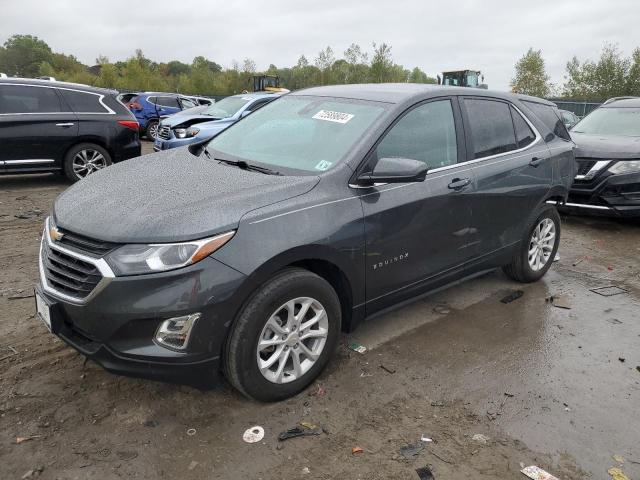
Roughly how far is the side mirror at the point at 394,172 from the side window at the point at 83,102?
6.94 m

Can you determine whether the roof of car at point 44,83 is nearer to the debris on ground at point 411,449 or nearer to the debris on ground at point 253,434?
the debris on ground at point 253,434

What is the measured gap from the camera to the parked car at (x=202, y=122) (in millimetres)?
10133

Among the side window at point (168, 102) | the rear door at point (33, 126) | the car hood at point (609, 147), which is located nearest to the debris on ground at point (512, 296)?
the car hood at point (609, 147)

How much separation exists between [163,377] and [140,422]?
1.34 ft

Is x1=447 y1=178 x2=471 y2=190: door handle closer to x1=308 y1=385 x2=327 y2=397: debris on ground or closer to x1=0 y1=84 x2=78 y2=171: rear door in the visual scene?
x1=308 y1=385 x2=327 y2=397: debris on ground

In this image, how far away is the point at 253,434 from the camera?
2.74 meters

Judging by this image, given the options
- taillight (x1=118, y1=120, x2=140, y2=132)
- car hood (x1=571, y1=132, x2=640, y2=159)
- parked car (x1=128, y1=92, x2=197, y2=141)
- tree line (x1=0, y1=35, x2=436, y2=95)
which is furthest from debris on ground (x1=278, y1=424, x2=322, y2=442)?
tree line (x1=0, y1=35, x2=436, y2=95)

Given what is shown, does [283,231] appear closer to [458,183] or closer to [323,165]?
[323,165]

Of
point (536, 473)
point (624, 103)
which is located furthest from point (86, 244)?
point (624, 103)

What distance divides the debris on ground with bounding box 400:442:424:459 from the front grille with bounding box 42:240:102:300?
175 cm

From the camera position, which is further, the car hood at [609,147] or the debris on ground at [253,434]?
the car hood at [609,147]

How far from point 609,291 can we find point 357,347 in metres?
2.84

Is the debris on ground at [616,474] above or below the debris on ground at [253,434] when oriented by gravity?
below

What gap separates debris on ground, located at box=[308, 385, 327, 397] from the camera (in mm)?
3109
